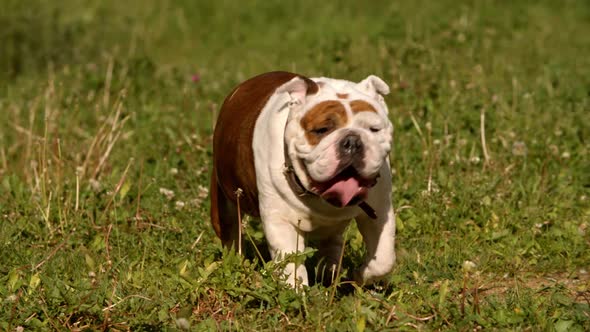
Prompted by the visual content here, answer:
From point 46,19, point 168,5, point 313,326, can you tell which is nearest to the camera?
point 313,326

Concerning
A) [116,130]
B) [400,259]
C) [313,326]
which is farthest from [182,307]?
→ [116,130]

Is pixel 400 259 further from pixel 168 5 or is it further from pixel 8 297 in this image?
pixel 168 5

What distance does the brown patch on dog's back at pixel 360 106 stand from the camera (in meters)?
4.78

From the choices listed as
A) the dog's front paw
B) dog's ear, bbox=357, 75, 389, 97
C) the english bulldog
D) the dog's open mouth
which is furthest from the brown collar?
dog's ear, bbox=357, 75, 389, 97

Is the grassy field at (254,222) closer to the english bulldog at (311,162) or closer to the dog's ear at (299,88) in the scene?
the english bulldog at (311,162)

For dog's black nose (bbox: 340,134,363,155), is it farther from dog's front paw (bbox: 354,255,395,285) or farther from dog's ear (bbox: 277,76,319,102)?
dog's front paw (bbox: 354,255,395,285)

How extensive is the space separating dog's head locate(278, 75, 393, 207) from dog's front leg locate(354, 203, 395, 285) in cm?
37

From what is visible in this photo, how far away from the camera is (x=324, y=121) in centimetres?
478

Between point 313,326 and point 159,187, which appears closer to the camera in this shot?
point 313,326

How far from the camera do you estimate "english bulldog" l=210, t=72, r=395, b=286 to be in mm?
4754

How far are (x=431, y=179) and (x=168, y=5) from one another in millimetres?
6756

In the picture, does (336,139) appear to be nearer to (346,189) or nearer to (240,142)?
(346,189)

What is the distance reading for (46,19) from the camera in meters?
11.4

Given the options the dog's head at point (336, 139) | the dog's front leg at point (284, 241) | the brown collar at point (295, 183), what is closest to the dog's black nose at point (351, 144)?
the dog's head at point (336, 139)
